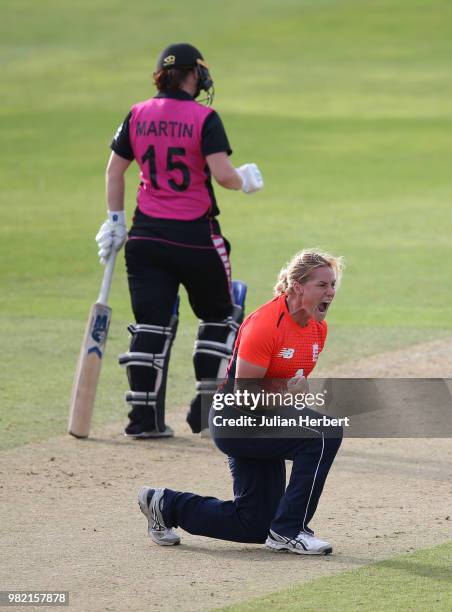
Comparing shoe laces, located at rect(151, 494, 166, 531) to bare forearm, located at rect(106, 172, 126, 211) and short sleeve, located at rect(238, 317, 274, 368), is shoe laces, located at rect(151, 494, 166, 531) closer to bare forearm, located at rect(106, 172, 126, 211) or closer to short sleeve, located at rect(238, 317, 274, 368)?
short sleeve, located at rect(238, 317, 274, 368)

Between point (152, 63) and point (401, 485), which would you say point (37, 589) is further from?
point (152, 63)

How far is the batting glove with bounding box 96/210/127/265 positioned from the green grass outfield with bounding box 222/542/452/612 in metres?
3.28

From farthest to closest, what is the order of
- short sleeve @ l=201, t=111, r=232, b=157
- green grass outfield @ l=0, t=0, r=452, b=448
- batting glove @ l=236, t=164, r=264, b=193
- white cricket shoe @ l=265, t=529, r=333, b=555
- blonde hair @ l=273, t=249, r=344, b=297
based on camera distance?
green grass outfield @ l=0, t=0, r=452, b=448 → batting glove @ l=236, t=164, r=264, b=193 → short sleeve @ l=201, t=111, r=232, b=157 → blonde hair @ l=273, t=249, r=344, b=297 → white cricket shoe @ l=265, t=529, r=333, b=555

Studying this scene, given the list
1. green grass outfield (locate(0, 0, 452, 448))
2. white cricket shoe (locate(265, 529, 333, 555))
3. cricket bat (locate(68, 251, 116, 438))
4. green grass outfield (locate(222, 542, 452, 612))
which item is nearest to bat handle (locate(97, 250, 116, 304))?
cricket bat (locate(68, 251, 116, 438))

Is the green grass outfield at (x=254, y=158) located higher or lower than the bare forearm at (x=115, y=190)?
higher

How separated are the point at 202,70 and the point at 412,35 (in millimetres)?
34334

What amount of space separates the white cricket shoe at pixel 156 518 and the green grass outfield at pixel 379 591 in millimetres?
630

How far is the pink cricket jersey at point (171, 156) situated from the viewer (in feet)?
26.7

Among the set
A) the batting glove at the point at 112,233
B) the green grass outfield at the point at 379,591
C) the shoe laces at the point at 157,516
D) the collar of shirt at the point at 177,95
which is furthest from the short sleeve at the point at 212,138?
the green grass outfield at the point at 379,591

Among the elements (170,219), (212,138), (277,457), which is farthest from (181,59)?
(277,457)

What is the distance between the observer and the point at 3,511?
21.8ft

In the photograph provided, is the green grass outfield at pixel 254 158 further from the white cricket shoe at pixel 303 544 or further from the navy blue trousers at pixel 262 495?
the white cricket shoe at pixel 303 544

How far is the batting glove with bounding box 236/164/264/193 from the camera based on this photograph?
832 cm

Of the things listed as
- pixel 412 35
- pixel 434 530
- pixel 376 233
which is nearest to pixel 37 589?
pixel 434 530
